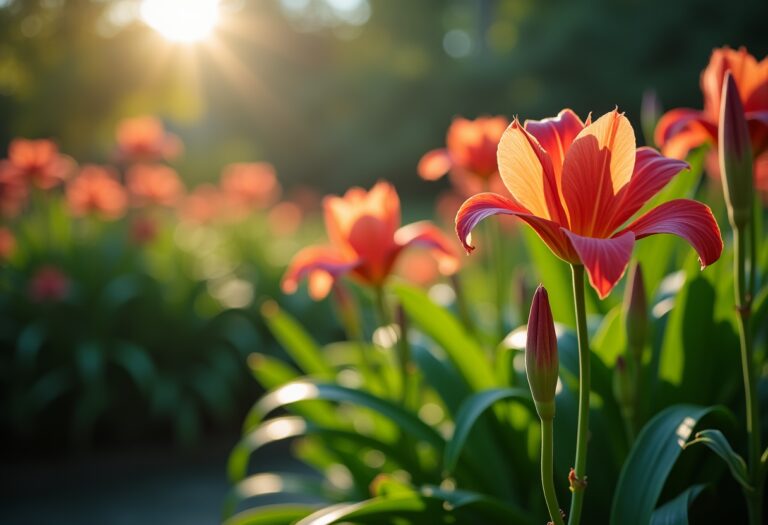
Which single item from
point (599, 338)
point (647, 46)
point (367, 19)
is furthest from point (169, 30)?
point (367, 19)

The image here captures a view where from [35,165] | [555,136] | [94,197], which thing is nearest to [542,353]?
[555,136]

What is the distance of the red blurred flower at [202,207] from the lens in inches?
204

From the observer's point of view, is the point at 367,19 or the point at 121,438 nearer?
the point at 121,438

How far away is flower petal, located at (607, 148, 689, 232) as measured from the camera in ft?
2.85

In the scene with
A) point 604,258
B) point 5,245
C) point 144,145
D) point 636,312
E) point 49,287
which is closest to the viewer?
→ point 604,258

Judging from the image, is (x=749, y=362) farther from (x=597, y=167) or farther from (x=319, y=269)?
(x=319, y=269)

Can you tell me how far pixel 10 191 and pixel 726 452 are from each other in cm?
395

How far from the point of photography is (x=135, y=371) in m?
3.54

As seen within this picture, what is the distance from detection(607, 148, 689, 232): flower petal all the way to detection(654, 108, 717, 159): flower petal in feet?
1.25

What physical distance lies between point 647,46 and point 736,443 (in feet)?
45.3

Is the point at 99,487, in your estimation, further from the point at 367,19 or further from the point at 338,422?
the point at 367,19

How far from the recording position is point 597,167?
2.82ft

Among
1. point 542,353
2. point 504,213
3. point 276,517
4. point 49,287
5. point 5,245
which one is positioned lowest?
point 276,517

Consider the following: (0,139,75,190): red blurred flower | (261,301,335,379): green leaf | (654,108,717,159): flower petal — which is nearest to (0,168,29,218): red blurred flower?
(0,139,75,190): red blurred flower
